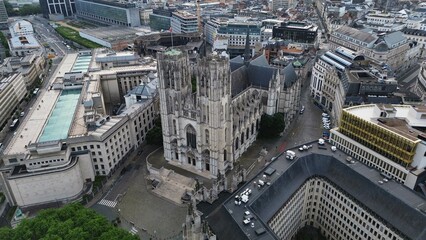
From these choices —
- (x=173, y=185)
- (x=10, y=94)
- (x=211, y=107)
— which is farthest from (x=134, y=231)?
Answer: (x=10, y=94)

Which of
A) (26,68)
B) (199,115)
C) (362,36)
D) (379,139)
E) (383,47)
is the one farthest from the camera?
(362,36)

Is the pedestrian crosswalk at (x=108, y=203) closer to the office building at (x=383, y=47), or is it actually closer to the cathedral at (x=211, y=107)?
the cathedral at (x=211, y=107)

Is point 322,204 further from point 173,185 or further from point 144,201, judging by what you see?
point 144,201

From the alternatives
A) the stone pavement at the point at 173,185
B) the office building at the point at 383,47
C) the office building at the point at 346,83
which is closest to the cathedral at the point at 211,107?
the stone pavement at the point at 173,185

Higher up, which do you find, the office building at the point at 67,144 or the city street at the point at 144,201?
the office building at the point at 67,144

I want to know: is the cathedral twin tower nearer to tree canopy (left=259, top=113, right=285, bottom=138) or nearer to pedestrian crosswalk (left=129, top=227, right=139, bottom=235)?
tree canopy (left=259, top=113, right=285, bottom=138)

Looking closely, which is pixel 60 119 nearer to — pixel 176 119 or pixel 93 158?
pixel 93 158

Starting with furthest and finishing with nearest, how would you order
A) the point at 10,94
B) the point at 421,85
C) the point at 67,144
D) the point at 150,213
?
1. the point at 421,85
2. the point at 10,94
3. the point at 67,144
4. the point at 150,213
